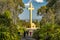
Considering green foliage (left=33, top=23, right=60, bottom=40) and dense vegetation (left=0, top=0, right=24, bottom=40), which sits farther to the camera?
dense vegetation (left=0, top=0, right=24, bottom=40)

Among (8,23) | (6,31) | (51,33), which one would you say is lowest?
(51,33)

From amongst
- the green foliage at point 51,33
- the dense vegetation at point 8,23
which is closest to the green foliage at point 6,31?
the dense vegetation at point 8,23

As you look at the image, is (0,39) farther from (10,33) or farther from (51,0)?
(51,0)

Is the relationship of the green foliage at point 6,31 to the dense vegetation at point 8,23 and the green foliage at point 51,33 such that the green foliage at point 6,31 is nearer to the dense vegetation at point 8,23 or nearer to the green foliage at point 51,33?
the dense vegetation at point 8,23

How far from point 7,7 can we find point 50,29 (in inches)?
310

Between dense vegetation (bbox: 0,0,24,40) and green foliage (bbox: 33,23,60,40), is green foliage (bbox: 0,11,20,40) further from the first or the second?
green foliage (bbox: 33,23,60,40)

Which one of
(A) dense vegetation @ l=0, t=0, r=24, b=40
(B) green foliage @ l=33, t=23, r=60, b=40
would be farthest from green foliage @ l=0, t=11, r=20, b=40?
(B) green foliage @ l=33, t=23, r=60, b=40

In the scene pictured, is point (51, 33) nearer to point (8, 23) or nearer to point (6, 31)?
point (6, 31)

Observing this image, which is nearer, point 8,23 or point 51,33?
point 51,33

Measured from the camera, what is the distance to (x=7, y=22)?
22.9 m

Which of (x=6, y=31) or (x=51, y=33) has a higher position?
(x=6, y=31)

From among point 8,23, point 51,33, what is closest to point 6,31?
point 51,33

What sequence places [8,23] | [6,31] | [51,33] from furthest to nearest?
[8,23]
[51,33]
[6,31]

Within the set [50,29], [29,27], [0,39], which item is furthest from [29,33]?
[0,39]
